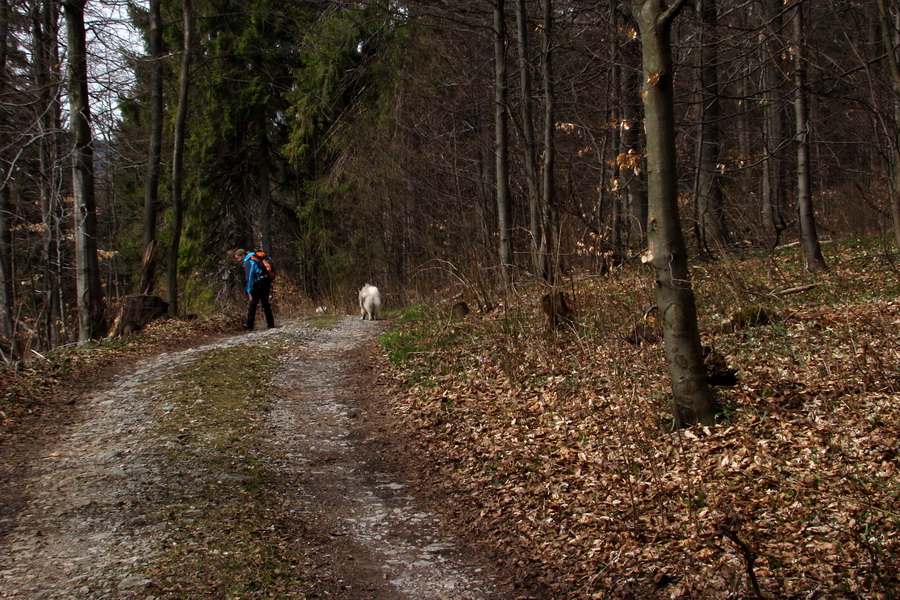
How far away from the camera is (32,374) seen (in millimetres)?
9508

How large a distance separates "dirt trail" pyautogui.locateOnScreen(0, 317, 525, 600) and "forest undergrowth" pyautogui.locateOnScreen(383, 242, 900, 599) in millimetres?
502

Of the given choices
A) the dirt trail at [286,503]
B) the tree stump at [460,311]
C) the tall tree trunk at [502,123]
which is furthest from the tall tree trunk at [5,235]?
the tall tree trunk at [502,123]

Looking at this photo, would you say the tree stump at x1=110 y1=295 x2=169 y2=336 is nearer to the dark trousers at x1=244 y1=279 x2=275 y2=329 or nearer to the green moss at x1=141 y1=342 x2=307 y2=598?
the dark trousers at x1=244 y1=279 x2=275 y2=329

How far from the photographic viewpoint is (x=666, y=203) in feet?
16.9

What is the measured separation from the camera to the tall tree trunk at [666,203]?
5035 mm

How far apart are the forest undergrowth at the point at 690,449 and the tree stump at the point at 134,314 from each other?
780cm

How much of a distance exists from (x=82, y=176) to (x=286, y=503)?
10502 millimetres

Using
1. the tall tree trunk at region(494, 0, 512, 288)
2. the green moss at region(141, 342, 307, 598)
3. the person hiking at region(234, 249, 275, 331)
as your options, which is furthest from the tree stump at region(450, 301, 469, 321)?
the person hiking at region(234, 249, 275, 331)

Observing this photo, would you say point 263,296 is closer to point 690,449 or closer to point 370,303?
point 370,303

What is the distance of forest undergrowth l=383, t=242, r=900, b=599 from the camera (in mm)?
3812

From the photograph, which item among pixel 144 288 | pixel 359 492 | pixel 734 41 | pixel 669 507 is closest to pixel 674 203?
pixel 669 507

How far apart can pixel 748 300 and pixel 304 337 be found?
8.43m

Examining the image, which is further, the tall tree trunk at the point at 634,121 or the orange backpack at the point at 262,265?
the orange backpack at the point at 262,265

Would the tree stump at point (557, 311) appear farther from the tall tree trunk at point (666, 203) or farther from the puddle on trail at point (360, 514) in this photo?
the tall tree trunk at point (666, 203)
